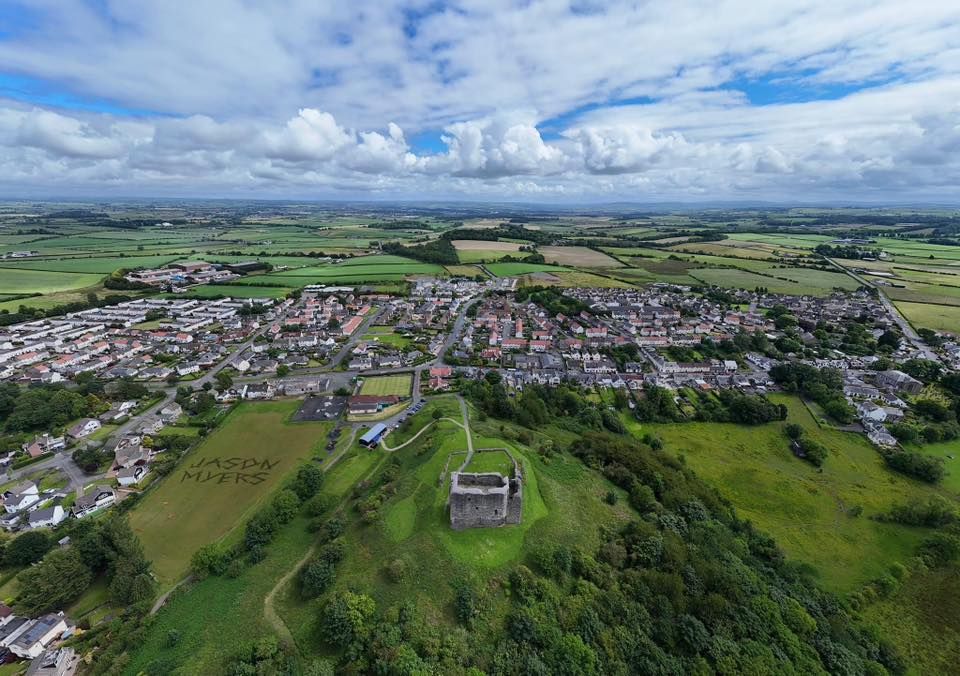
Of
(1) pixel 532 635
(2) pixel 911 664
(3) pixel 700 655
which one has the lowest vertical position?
(2) pixel 911 664

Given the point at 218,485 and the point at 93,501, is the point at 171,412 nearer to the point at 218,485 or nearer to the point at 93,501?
the point at 93,501

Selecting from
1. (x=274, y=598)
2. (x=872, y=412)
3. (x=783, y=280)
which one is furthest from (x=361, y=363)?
(x=783, y=280)

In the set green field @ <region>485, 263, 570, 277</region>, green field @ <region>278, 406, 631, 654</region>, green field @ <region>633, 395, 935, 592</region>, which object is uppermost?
green field @ <region>278, 406, 631, 654</region>

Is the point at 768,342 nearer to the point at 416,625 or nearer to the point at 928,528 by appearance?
the point at 928,528

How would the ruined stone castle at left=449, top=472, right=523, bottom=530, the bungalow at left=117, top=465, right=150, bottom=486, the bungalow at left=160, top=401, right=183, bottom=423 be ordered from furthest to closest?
1. the bungalow at left=160, top=401, right=183, bottom=423
2. the bungalow at left=117, top=465, right=150, bottom=486
3. the ruined stone castle at left=449, top=472, right=523, bottom=530

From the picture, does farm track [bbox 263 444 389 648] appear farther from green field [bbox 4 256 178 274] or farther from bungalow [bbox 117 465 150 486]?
green field [bbox 4 256 178 274]

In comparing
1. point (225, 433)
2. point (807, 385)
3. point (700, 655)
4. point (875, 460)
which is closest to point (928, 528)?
point (875, 460)

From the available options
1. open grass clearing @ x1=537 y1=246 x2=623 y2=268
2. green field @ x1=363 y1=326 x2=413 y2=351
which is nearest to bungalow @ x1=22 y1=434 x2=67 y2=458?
green field @ x1=363 y1=326 x2=413 y2=351
